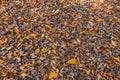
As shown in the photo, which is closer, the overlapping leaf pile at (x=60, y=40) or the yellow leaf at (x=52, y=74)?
the yellow leaf at (x=52, y=74)

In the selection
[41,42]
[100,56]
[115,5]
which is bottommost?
[100,56]

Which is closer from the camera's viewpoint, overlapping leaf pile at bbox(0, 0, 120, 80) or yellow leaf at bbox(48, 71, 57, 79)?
yellow leaf at bbox(48, 71, 57, 79)

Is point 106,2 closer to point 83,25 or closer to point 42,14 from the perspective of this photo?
point 83,25

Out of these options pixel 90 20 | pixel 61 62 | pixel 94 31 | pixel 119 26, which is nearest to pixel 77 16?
pixel 90 20

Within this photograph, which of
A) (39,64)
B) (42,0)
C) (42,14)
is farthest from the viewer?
(42,0)

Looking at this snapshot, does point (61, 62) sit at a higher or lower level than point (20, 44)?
lower

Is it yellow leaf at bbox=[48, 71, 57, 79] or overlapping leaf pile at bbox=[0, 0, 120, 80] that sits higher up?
overlapping leaf pile at bbox=[0, 0, 120, 80]

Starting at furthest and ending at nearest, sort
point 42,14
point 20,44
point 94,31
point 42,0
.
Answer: point 42,0 < point 42,14 < point 94,31 < point 20,44

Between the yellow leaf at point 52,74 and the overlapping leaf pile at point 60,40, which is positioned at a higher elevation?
the overlapping leaf pile at point 60,40
